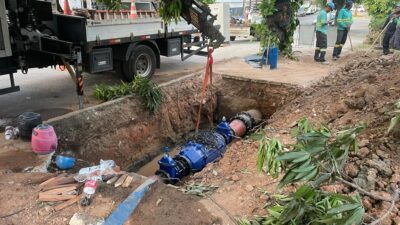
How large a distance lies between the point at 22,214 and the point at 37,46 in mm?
4156

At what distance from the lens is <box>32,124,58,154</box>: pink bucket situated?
17.3 feet

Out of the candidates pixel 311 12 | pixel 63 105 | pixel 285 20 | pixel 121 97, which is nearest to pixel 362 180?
pixel 121 97

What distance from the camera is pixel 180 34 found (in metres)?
10.1

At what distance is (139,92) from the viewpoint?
7.73 meters

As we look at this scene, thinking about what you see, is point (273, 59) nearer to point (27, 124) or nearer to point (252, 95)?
point (252, 95)

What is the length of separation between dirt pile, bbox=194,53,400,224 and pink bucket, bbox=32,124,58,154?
7.32 feet

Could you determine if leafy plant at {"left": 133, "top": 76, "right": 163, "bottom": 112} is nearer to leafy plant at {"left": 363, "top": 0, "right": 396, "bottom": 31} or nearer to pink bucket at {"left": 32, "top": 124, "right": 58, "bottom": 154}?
pink bucket at {"left": 32, "top": 124, "right": 58, "bottom": 154}

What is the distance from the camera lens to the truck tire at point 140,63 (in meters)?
8.87

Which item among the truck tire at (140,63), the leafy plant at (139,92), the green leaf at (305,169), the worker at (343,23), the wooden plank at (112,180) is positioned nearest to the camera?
the green leaf at (305,169)

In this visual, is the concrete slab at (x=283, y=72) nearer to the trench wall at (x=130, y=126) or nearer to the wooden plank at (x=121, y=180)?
the trench wall at (x=130, y=126)

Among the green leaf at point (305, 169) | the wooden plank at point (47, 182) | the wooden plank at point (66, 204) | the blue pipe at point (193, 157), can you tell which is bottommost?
the blue pipe at point (193, 157)

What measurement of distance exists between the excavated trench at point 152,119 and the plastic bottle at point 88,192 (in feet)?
5.61

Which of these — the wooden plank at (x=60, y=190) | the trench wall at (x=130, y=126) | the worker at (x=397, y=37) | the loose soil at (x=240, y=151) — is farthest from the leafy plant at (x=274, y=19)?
the wooden plank at (x=60, y=190)

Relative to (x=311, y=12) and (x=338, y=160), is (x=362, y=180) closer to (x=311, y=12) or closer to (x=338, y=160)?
(x=338, y=160)
